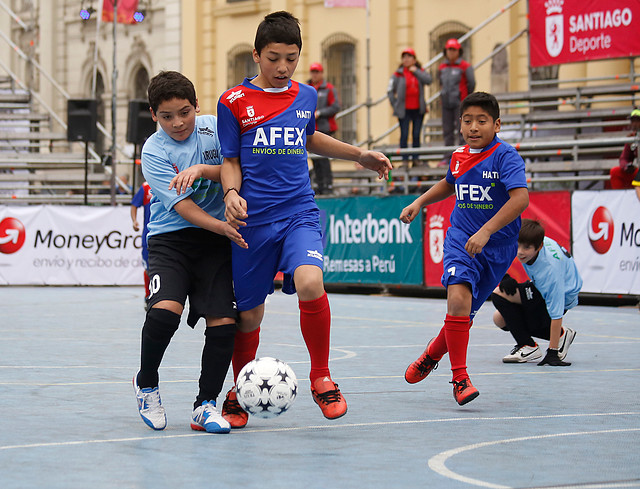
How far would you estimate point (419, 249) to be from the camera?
726 inches

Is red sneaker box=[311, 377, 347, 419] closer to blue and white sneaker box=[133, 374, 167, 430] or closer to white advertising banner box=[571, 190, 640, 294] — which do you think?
blue and white sneaker box=[133, 374, 167, 430]

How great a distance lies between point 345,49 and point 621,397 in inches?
956

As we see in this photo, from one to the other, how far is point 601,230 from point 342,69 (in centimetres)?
1597

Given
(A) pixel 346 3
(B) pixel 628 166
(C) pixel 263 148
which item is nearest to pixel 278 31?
(C) pixel 263 148

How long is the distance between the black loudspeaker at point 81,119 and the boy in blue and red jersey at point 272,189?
18506 millimetres

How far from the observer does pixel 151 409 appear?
602cm

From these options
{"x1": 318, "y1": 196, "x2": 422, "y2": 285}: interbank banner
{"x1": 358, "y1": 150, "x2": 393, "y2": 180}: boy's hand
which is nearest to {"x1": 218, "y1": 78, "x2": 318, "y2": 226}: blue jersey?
{"x1": 358, "y1": 150, "x2": 393, "y2": 180}: boy's hand

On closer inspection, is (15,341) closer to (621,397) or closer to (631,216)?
(621,397)

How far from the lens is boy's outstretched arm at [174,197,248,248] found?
602cm

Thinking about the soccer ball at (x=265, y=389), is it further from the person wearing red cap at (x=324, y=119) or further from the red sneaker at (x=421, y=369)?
the person wearing red cap at (x=324, y=119)

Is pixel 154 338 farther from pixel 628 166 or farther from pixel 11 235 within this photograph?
pixel 11 235

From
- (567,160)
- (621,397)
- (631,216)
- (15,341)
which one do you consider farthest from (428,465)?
(567,160)

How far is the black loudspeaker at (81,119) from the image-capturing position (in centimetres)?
2433

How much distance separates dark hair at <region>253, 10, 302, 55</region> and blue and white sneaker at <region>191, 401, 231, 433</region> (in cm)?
188
